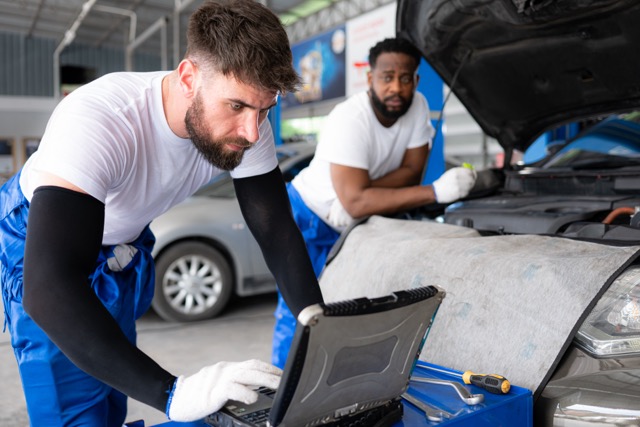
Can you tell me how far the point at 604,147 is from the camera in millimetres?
2359

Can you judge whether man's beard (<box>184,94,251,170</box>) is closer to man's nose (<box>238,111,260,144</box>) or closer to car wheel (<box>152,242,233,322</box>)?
man's nose (<box>238,111,260,144</box>)

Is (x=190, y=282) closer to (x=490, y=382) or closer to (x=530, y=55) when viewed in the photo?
(x=530, y=55)

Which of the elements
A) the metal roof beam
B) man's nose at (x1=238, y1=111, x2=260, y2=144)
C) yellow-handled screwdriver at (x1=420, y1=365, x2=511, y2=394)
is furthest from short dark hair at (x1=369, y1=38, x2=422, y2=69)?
the metal roof beam

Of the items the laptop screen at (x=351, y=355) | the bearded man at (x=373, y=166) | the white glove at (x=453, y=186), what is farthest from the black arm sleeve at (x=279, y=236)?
the white glove at (x=453, y=186)

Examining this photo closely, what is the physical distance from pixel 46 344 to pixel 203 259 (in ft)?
8.51

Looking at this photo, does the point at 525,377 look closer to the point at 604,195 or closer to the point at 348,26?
the point at 604,195

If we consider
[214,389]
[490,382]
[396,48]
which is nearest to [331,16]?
[396,48]

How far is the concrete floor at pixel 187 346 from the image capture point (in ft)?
8.32

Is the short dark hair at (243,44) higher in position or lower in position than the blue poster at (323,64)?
lower

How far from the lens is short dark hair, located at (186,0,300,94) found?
1129mm

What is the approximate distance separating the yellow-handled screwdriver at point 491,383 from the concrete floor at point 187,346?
1.67 m

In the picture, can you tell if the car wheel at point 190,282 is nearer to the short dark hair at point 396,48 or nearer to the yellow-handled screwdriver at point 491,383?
the short dark hair at point 396,48

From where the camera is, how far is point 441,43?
7.11ft

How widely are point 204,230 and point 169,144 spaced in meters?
2.57
